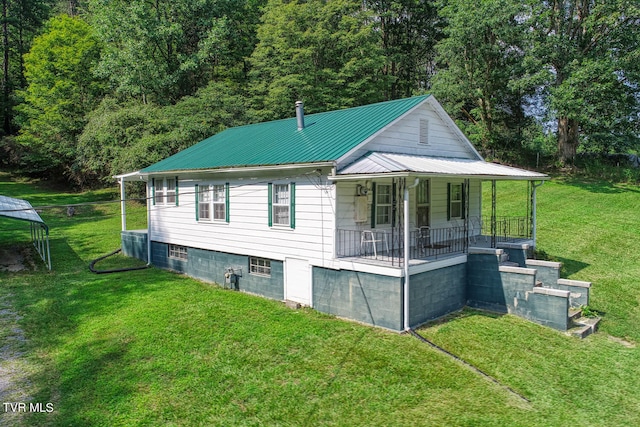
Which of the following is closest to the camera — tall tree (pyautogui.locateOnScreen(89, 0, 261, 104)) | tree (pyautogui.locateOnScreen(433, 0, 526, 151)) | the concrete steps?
the concrete steps

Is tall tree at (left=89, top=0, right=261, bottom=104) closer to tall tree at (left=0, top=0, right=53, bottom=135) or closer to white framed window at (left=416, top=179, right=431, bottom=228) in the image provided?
tall tree at (left=0, top=0, right=53, bottom=135)

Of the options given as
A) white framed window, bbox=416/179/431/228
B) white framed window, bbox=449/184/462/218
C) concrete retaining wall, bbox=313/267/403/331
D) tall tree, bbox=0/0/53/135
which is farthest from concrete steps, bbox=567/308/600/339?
tall tree, bbox=0/0/53/135

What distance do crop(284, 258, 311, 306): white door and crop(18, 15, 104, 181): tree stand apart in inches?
1071

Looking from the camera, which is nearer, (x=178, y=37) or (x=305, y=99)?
(x=305, y=99)

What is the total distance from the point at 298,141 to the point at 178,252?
21.3 ft

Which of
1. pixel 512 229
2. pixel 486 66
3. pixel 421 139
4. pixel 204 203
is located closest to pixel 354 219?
pixel 421 139

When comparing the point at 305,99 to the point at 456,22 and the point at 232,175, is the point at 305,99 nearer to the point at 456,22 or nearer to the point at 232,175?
the point at 456,22

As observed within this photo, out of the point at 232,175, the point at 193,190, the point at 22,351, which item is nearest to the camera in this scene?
the point at 22,351

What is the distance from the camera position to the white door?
1086cm

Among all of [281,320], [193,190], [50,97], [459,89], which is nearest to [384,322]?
[281,320]

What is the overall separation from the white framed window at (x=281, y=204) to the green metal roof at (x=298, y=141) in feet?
2.59

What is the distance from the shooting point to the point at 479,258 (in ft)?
35.7

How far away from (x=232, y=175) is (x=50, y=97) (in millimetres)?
28056

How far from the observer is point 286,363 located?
7840 millimetres
